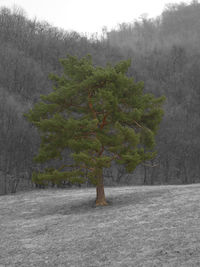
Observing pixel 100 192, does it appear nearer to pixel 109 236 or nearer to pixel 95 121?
pixel 95 121

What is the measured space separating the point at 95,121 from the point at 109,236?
268 inches

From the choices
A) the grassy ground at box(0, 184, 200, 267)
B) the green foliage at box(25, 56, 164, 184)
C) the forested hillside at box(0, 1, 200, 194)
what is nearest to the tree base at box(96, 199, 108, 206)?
the grassy ground at box(0, 184, 200, 267)

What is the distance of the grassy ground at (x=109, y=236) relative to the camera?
9.07 m

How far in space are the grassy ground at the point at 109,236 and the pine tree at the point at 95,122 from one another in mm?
2441

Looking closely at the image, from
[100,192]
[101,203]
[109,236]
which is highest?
[100,192]

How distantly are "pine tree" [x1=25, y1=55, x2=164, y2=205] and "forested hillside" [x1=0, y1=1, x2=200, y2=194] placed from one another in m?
2.43

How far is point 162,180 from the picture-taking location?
44.5 meters

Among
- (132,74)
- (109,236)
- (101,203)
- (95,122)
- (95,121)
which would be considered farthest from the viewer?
(132,74)

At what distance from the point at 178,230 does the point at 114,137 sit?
791 centimetres

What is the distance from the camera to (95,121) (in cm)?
1675

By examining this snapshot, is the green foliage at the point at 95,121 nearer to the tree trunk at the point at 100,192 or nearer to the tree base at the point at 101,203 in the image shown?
the tree trunk at the point at 100,192

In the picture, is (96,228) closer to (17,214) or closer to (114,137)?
(114,137)

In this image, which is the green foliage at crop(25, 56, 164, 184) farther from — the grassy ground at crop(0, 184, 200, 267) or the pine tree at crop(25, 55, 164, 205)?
the grassy ground at crop(0, 184, 200, 267)

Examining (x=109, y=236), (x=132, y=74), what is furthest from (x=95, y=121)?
(x=132, y=74)
